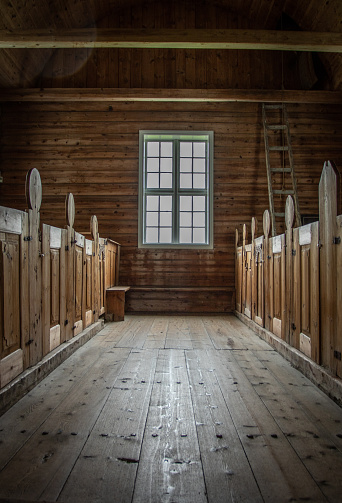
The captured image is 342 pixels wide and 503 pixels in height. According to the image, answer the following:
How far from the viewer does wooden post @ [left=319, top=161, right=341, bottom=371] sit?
234 cm

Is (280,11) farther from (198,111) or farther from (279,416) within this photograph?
(279,416)

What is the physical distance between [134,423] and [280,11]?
7598 millimetres

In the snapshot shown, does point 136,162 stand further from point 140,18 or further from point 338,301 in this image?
point 338,301

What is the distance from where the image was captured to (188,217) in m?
7.25

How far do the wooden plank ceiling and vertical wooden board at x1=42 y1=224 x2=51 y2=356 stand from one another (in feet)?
14.4

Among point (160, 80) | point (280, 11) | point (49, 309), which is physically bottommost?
point (49, 309)

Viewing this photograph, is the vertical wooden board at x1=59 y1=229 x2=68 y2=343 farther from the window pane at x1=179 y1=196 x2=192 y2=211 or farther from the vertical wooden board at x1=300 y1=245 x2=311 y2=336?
the window pane at x1=179 y1=196 x2=192 y2=211

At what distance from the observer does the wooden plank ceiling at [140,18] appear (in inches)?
234

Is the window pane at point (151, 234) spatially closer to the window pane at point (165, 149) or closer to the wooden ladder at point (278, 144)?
the window pane at point (165, 149)

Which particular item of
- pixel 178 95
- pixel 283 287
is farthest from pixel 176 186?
pixel 283 287

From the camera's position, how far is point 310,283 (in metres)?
2.79

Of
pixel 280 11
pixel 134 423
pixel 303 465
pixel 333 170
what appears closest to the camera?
pixel 303 465

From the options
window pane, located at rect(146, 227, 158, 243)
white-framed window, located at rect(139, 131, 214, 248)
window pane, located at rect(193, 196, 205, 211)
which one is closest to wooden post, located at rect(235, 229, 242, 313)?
white-framed window, located at rect(139, 131, 214, 248)

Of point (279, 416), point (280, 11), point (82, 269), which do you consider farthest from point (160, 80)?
point (279, 416)
